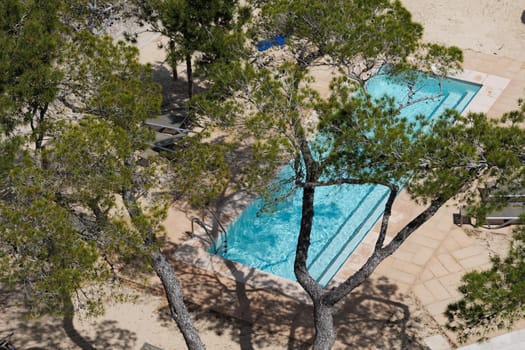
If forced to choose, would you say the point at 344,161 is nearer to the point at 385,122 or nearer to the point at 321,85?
the point at 385,122

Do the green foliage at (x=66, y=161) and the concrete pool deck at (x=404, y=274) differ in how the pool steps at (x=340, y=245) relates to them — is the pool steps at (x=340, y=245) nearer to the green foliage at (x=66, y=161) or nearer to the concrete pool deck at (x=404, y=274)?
the concrete pool deck at (x=404, y=274)

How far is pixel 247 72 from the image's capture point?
37.9ft

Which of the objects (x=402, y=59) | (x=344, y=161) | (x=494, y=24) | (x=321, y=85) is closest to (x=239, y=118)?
(x=344, y=161)

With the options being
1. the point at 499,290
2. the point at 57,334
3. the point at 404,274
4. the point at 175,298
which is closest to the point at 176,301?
the point at 175,298

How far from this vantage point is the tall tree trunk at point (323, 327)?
1087 centimetres

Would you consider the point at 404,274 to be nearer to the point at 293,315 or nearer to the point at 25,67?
the point at 293,315

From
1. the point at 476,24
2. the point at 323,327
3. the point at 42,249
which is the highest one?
the point at 476,24

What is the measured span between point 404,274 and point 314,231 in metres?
2.83

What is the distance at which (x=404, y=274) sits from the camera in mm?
13906

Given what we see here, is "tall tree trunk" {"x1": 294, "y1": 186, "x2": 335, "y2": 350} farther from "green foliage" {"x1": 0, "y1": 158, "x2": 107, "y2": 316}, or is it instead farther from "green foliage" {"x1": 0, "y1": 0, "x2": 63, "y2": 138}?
"green foliage" {"x1": 0, "y1": 0, "x2": 63, "y2": 138}

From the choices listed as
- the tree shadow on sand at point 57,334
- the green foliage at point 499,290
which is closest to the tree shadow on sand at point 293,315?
the tree shadow on sand at point 57,334

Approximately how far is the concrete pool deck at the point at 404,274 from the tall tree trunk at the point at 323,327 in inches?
67.8

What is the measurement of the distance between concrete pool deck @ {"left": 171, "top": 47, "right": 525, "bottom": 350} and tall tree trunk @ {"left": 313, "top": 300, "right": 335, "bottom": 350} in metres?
1.72

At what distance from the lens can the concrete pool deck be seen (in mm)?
13078
